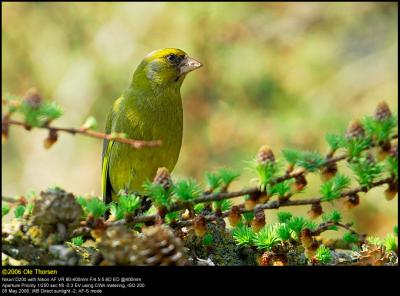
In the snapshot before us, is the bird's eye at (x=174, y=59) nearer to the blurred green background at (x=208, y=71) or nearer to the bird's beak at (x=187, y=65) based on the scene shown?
the bird's beak at (x=187, y=65)

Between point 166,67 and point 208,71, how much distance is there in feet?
9.67

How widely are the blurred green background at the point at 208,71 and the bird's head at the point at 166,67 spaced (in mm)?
2297

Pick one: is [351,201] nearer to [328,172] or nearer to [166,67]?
[328,172]

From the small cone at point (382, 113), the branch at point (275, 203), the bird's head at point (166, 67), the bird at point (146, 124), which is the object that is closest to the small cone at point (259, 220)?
the branch at point (275, 203)

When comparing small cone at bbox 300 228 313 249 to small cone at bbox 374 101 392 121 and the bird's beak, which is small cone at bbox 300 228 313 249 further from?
the bird's beak

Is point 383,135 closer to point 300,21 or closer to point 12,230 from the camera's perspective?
point 12,230

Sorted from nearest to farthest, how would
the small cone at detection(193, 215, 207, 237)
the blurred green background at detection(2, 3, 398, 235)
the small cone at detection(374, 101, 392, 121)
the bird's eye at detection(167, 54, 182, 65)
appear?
the small cone at detection(374, 101, 392, 121) → the small cone at detection(193, 215, 207, 237) → the bird's eye at detection(167, 54, 182, 65) → the blurred green background at detection(2, 3, 398, 235)

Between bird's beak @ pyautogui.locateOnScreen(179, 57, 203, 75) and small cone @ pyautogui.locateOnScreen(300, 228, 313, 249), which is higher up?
bird's beak @ pyautogui.locateOnScreen(179, 57, 203, 75)

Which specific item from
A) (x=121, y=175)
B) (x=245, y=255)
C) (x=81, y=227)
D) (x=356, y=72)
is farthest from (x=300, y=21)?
(x=81, y=227)

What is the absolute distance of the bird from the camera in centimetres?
381

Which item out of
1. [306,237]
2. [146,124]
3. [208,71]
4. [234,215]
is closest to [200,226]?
[234,215]

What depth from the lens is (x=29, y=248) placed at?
2.11 m

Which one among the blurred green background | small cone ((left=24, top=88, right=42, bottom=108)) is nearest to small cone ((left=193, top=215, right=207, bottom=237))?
small cone ((left=24, top=88, right=42, bottom=108))

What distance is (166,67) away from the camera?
418 cm
